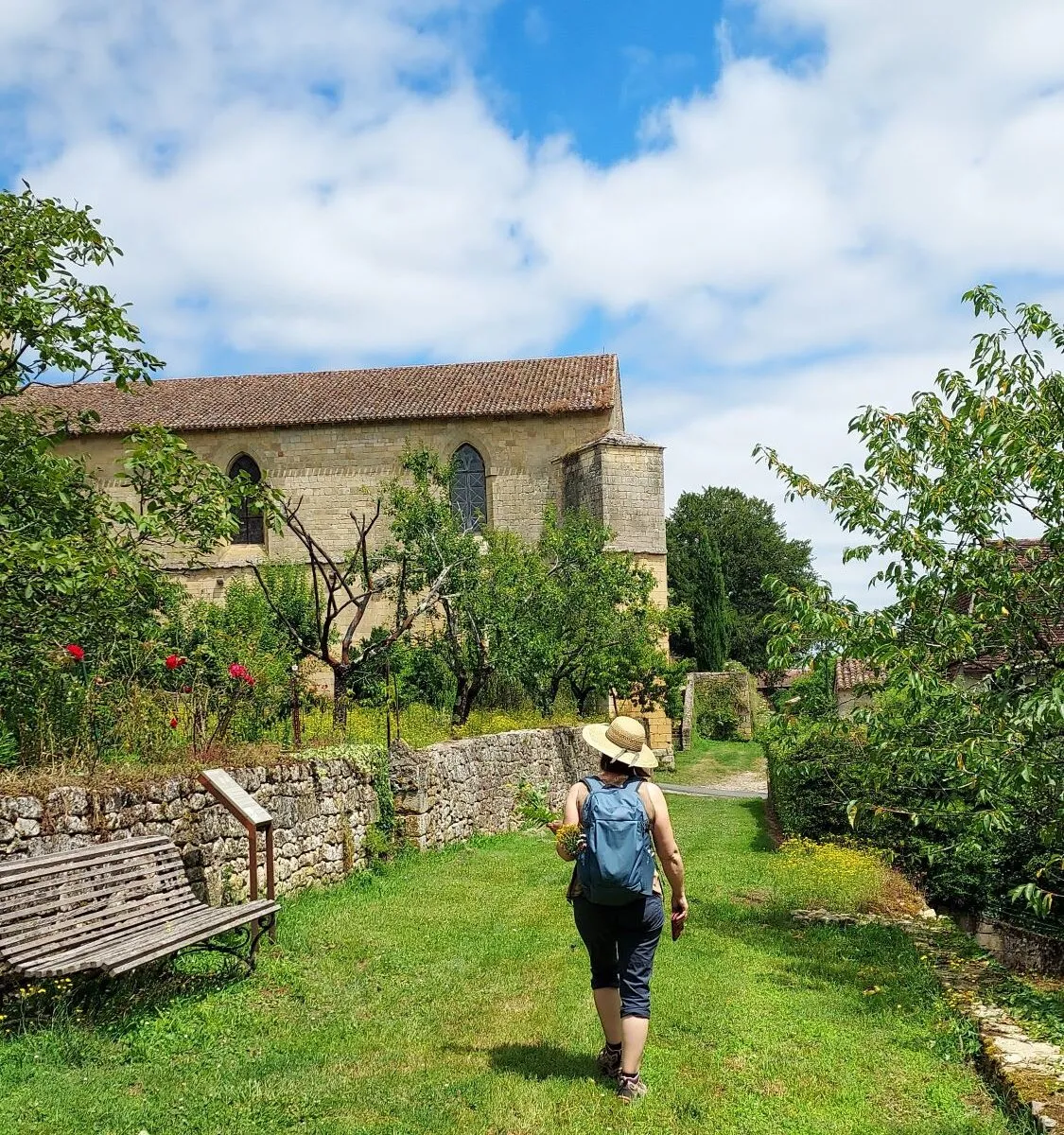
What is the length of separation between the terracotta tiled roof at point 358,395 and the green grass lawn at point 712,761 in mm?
9567

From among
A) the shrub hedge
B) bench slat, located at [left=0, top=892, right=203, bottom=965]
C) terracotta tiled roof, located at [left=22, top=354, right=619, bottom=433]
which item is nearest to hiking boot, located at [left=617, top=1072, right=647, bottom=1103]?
bench slat, located at [left=0, top=892, right=203, bottom=965]

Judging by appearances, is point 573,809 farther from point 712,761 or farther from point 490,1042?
point 712,761

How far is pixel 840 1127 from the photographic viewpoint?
4605mm

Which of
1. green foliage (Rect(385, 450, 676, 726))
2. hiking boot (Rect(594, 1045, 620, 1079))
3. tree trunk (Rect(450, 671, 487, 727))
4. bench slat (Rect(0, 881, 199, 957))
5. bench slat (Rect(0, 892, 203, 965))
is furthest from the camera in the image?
green foliage (Rect(385, 450, 676, 726))

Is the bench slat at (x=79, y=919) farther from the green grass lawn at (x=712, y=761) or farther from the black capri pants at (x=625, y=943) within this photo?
the green grass lawn at (x=712, y=761)

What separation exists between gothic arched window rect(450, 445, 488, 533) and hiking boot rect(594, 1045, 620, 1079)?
910 inches

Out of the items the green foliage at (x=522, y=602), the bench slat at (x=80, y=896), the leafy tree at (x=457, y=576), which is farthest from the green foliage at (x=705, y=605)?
the bench slat at (x=80, y=896)

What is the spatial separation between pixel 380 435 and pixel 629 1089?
2448 centimetres

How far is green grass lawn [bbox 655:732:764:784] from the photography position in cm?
2611

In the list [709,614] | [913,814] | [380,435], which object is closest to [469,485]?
[380,435]

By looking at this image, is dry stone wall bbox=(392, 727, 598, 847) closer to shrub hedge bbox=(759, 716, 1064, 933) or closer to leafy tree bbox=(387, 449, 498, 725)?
leafy tree bbox=(387, 449, 498, 725)

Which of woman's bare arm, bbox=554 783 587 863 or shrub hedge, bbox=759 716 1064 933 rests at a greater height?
woman's bare arm, bbox=554 783 587 863

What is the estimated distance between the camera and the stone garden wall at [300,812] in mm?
6605

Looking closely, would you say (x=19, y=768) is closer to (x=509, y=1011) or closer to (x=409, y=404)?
(x=509, y=1011)
